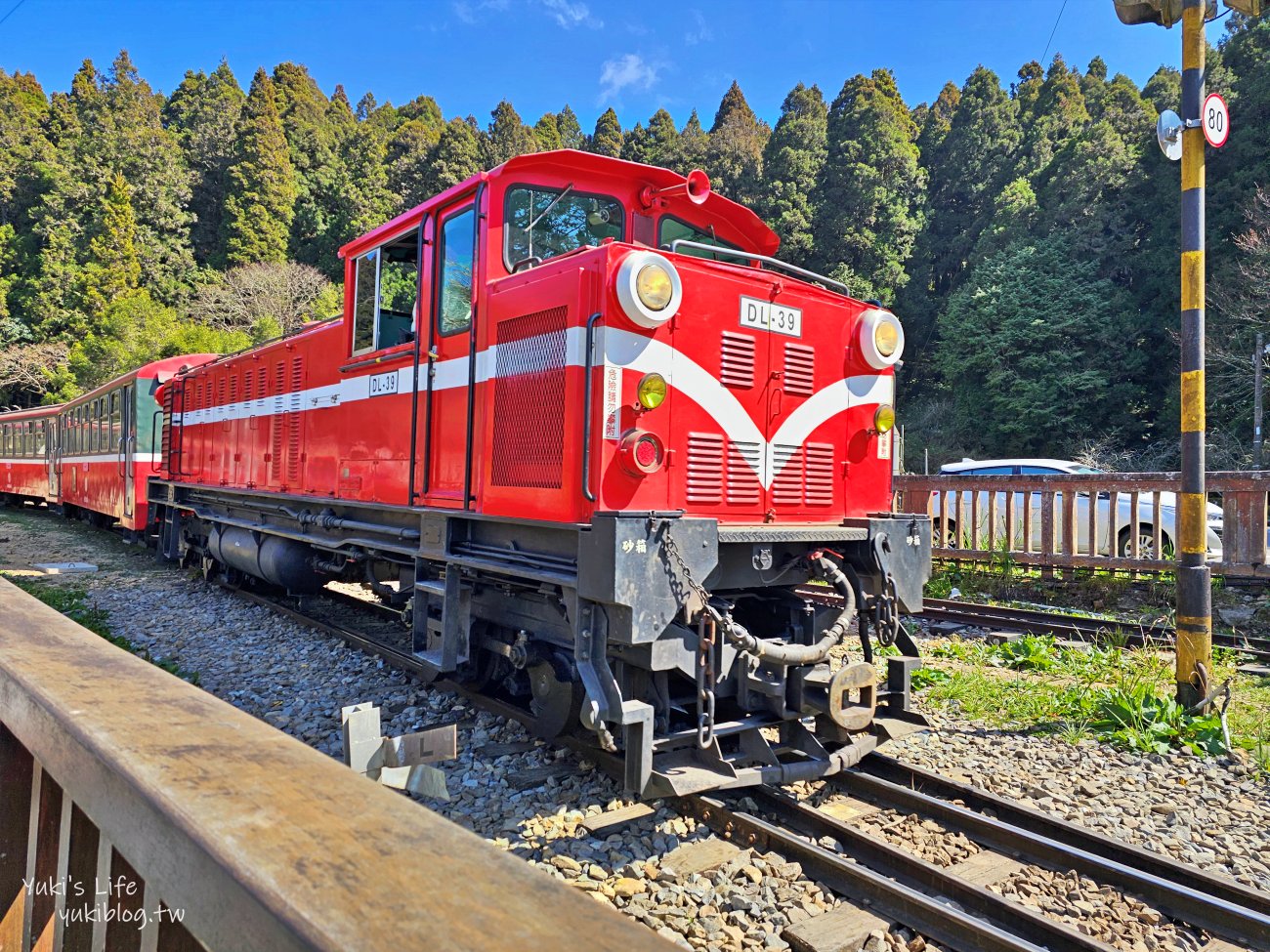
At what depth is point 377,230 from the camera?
238 inches

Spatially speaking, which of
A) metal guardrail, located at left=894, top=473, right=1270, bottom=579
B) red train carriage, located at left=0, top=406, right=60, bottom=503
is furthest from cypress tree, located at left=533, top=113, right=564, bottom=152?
metal guardrail, located at left=894, top=473, right=1270, bottom=579

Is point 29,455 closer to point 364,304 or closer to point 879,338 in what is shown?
point 364,304

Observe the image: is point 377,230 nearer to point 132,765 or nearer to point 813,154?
point 132,765

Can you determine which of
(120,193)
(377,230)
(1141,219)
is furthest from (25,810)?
(120,193)

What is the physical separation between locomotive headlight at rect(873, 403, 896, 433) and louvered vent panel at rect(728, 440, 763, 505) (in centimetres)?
113

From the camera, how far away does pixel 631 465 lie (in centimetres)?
408

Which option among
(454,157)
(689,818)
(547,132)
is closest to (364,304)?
(689,818)

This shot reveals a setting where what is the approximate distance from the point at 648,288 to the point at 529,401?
0.98 meters

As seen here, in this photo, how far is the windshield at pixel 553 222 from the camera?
16.2 ft

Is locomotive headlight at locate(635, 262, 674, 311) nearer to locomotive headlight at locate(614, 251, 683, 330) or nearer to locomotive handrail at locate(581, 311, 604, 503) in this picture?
locomotive headlight at locate(614, 251, 683, 330)

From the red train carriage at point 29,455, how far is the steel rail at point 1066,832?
22.1 metres

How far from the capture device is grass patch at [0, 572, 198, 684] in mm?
6746

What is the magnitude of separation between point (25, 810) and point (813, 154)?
43109mm

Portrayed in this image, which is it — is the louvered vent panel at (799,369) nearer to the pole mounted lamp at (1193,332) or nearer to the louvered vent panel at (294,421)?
the pole mounted lamp at (1193,332)
